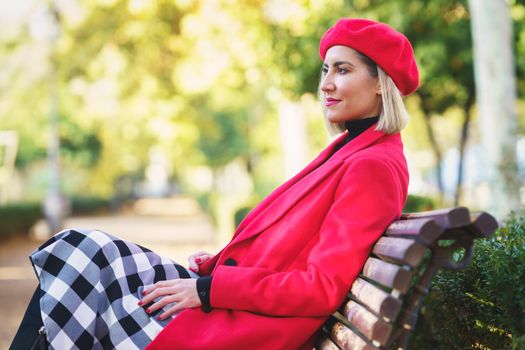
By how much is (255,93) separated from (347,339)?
20.2 metres

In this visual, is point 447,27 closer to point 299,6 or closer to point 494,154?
point 299,6

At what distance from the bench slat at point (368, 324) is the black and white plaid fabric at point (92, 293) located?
69cm

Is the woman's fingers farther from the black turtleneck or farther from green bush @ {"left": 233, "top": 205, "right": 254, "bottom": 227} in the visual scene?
green bush @ {"left": 233, "top": 205, "right": 254, "bottom": 227}

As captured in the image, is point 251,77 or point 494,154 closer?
point 494,154

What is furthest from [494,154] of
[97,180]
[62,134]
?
[62,134]

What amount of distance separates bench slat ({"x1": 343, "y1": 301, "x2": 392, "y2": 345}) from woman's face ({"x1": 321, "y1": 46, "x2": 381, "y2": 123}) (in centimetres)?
77

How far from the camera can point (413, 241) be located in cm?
193

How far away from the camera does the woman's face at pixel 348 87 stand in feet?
8.62

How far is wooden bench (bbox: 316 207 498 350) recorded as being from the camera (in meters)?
1.93

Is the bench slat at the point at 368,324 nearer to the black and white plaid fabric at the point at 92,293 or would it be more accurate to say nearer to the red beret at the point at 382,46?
the black and white plaid fabric at the point at 92,293

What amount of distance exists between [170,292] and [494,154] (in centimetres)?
537

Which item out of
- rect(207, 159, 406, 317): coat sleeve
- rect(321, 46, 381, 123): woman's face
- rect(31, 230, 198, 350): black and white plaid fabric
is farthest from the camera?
rect(321, 46, 381, 123): woman's face

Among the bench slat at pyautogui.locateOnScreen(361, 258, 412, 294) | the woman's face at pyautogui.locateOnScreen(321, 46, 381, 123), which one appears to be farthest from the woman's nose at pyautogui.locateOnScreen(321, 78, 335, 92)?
the bench slat at pyautogui.locateOnScreen(361, 258, 412, 294)

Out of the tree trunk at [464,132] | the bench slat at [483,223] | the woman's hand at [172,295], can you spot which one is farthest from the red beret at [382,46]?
the tree trunk at [464,132]
